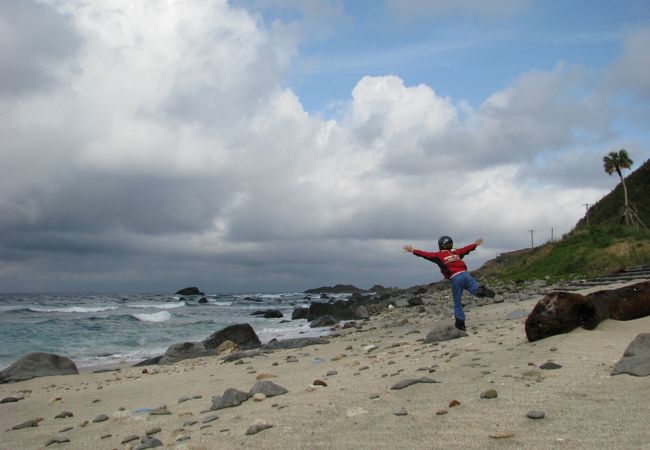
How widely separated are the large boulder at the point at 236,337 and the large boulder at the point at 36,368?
4.50 metres

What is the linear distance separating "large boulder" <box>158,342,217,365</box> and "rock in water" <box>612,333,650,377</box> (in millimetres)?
13255

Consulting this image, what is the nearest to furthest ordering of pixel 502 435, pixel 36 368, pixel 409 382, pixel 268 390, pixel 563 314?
pixel 502 435 → pixel 409 382 → pixel 268 390 → pixel 563 314 → pixel 36 368

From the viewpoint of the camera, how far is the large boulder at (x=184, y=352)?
54.2 feet

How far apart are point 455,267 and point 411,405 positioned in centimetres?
526

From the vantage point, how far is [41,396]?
450 inches

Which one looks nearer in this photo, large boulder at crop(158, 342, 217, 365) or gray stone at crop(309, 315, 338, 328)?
large boulder at crop(158, 342, 217, 365)

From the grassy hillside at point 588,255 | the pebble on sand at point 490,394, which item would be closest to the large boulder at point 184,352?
the pebble on sand at point 490,394

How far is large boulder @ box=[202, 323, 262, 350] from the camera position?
61.3 feet

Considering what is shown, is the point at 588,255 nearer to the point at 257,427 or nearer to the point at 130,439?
the point at 257,427

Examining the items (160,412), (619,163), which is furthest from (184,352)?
(619,163)

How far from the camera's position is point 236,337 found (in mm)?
19531

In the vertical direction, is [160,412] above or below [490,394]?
below

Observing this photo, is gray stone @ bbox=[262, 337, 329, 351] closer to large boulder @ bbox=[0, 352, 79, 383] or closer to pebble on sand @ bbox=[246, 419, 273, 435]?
large boulder @ bbox=[0, 352, 79, 383]

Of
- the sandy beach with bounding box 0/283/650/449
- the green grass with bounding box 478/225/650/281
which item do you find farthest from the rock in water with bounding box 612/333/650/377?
the green grass with bounding box 478/225/650/281
